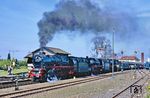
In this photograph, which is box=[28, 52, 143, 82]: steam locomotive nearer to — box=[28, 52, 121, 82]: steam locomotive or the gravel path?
box=[28, 52, 121, 82]: steam locomotive

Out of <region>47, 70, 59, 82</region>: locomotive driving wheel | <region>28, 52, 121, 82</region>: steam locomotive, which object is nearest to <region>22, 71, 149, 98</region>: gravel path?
<region>28, 52, 121, 82</region>: steam locomotive

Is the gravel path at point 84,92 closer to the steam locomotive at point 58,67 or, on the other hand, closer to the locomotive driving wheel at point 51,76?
the steam locomotive at point 58,67

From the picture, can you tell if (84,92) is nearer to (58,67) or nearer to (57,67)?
(57,67)

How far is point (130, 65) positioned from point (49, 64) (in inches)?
3071

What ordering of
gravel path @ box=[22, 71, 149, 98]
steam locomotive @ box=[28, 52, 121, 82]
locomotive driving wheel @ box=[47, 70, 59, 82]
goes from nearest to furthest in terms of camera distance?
1. gravel path @ box=[22, 71, 149, 98]
2. steam locomotive @ box=[28, 52, 121, 82]
3. locomotive driving wheel @ box=[47, 70, 59, 82]

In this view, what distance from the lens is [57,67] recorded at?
42750 mm

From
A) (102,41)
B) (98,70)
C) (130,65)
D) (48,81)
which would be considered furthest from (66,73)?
(102,41)

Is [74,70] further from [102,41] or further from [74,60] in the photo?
[102,41]

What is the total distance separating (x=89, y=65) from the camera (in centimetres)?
5984

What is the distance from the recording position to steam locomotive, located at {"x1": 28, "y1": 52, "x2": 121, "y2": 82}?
3925cm

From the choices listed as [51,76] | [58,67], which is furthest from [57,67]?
[51,76]

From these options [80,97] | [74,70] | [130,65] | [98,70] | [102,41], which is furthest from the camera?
[102,41]

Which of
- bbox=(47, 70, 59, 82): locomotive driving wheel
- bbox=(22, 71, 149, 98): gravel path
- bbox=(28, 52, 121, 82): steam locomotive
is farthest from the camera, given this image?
bbox=(47, 70, 59, 82): locomotive driving wheel

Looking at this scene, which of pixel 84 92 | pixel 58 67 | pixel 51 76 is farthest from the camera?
pixel 58 67
